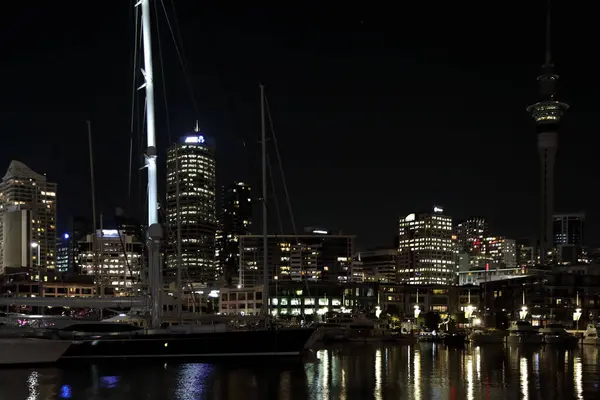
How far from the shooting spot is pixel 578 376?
1471 inches

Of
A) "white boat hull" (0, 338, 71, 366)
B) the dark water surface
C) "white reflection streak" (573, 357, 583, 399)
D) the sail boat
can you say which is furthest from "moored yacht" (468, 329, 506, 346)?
"white boat hull" (0, 338, 71, 366)

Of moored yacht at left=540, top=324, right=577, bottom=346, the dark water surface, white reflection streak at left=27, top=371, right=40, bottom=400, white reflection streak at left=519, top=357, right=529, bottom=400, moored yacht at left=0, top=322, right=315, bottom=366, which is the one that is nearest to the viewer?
white reflection streak at left=27, top=371, right=40, bottom=400

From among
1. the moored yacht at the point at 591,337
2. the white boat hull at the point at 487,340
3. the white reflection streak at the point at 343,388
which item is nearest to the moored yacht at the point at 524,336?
the white boat hull at the point at 487,340

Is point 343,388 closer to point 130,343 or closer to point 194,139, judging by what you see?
point 130,343

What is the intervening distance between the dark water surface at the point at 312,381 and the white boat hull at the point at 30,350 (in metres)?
2.10

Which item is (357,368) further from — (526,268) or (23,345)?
(526,268)

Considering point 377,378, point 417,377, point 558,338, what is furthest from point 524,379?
point 558,338

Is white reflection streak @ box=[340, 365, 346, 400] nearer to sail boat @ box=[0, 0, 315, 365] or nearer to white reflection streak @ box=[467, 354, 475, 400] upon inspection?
white reflection streak @ box=[467, 354, 475, 400]

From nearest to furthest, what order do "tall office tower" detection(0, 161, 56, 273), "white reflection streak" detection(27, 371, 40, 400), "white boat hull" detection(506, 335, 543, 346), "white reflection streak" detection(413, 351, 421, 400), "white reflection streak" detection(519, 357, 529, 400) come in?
"white reflection streak" detection(27, 371, 40, 400)
"white reflection streak" detection(413, 351, 421, 400)
"white reflection streak" detection(519, 357, 529, 400)
"white boat hull" detection(506, 335, 543, 346)
"tall office tower" detection(0, 161, 56, 273)

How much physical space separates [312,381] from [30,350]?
18.0 m

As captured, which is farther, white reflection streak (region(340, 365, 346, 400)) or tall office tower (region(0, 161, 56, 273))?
tall office tower (region(0, 161, 56, 273))

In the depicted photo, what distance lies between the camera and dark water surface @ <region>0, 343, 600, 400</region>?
2870 centimetres

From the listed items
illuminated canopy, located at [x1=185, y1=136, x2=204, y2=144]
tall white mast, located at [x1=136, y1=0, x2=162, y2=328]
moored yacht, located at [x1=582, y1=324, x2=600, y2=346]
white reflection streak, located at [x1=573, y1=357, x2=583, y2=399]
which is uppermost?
illuminated canopy, located at [x1=185, y1=136, x2=204, y2=144]

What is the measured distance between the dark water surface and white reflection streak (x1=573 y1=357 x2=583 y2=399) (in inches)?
2.1
